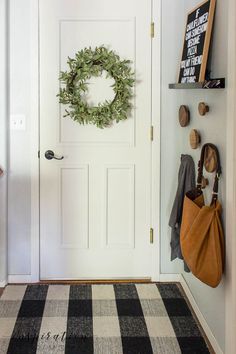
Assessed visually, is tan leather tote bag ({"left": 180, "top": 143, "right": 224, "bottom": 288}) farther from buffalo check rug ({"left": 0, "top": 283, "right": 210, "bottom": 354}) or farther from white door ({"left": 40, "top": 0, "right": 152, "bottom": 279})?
white door ({"left": 40, "top": 0, "right": 152, "bottom": 279})

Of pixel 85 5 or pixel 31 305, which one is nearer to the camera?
pixel 31 305

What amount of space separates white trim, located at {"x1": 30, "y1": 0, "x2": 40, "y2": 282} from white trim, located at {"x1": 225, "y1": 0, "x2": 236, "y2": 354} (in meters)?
1.55

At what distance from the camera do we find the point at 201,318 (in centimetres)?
263

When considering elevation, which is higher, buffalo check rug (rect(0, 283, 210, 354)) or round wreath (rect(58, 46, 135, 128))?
round wreath (rect(58, 46, 135, 128))

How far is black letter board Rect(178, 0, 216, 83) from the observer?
7.69 feet

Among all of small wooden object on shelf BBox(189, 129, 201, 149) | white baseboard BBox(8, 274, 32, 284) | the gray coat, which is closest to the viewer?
small wooden object on shelf BBox(189, 129, 201, 149)

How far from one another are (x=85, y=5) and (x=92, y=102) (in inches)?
26.2

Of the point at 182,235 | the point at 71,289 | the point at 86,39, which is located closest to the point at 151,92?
the point at 86,39

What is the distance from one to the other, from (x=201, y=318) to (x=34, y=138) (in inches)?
63.9

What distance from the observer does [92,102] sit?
319 centimetres

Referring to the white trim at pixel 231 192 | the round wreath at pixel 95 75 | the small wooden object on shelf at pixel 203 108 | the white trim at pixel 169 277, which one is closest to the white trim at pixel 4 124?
the round wreath at pixel 95 75

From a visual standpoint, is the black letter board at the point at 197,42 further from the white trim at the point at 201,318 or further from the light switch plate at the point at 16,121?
the white trim at the point at 201,318

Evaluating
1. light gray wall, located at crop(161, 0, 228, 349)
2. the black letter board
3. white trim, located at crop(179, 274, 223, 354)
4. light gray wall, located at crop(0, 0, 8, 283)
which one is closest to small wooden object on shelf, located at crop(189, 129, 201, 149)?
light gray wall, located at crop(161, 0, 228, 349)

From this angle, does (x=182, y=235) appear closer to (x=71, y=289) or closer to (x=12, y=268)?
(x=71, y=289)
